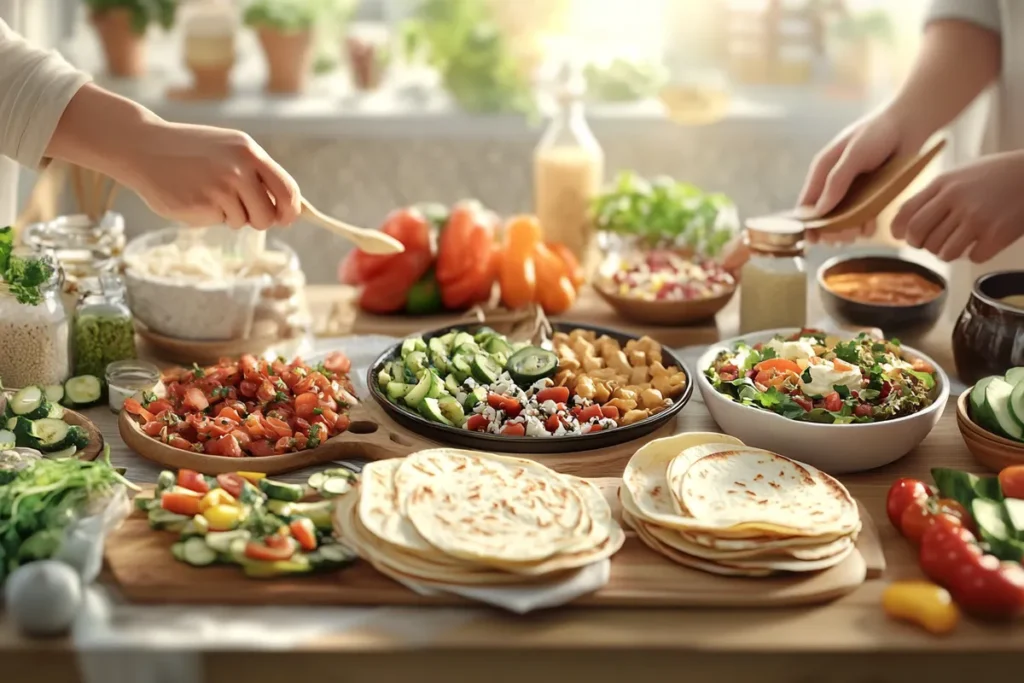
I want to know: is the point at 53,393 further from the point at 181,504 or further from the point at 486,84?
the point at 486,84

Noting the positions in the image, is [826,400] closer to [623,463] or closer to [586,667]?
[623,463]

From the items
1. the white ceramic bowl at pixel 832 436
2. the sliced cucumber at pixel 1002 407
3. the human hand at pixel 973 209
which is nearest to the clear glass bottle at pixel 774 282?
the human hand at pixel 973 209

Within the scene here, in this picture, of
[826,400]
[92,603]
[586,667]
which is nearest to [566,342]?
[826,400]

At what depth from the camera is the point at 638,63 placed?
19.6 ft

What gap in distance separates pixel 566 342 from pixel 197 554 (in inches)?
52.0

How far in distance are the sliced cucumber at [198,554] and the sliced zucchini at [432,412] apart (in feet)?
2.26

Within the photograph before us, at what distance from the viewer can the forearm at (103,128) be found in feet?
8.94

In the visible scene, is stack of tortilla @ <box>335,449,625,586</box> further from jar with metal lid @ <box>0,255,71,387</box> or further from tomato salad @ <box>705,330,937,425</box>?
jar with metal lid @ <box>0,255,71,387</box>

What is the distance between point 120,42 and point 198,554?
434 cm

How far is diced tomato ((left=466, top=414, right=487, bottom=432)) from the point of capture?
2.76m

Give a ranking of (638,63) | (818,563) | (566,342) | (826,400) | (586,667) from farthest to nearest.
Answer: (638,63)
(566,342)
(826,400)
(818,563)
(586,667)

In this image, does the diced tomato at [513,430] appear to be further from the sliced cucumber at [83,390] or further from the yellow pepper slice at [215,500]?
the sliced cucumber at [83,390]

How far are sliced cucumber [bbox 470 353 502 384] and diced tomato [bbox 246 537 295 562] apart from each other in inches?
34.4

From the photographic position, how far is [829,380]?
→ 2.77 meters
